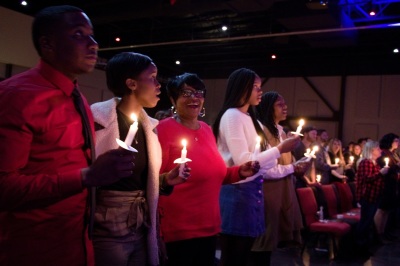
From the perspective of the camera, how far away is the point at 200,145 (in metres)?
2.47

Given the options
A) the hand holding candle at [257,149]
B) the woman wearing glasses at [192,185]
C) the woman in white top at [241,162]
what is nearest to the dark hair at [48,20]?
the woman wearing glasses at [192,185]

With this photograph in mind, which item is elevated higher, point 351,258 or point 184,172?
point 184,172

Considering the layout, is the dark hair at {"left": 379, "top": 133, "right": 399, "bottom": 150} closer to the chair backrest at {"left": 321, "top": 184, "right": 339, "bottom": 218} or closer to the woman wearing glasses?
the chair backrest at {"left": 321, "top": 184, "right": 339, "bottom": 218}

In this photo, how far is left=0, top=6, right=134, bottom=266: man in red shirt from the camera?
131cm

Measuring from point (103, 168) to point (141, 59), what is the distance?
1.03 m

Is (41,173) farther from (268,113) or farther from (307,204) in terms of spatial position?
(307,204)

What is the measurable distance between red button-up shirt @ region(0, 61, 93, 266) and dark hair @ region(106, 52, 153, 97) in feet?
1.85

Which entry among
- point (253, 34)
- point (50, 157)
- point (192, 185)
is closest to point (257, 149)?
point (192, 185)

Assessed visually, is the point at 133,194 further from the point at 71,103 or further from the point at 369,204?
the point at 369,204

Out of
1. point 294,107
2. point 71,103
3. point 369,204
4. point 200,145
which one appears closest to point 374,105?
point 294,107

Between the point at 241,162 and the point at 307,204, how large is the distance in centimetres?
357

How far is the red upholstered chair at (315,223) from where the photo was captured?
19.1ft

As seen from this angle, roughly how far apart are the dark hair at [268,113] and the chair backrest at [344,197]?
450cm

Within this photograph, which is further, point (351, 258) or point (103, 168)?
point (351, 258)
